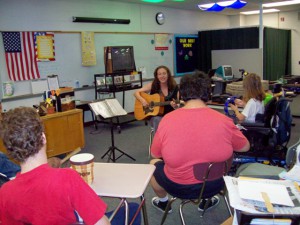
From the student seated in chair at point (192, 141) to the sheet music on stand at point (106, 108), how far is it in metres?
1.62

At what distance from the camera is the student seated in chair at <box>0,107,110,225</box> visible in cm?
119

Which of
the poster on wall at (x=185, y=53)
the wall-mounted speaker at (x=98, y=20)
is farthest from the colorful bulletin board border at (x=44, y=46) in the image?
the poster on wall at (x=185, y=53)

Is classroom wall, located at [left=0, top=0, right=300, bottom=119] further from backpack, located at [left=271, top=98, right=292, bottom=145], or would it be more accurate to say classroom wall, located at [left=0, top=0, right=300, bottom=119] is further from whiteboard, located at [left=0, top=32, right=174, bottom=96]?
backpack, located at [left=271, top=98, right=292, bottom=145]

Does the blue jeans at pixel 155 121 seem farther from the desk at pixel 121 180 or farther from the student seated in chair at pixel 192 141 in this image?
the desk at pixel 121 180

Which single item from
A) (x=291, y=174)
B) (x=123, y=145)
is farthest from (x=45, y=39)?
(x=291, y=174)

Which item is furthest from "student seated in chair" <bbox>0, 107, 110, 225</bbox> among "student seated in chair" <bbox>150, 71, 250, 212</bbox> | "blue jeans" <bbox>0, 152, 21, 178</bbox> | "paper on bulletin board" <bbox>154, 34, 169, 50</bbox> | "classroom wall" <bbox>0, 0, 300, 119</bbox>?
"paper on bulletin board" <bbox>154, 34, 169, 50</bbox>

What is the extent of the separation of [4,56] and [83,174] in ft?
13.5

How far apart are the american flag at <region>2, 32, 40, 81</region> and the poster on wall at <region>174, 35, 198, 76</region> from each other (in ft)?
12.8

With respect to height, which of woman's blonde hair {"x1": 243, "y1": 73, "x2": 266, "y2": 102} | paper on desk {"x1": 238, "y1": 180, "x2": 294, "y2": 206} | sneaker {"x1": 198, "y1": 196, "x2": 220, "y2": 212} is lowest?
sneaker {"x1": 198, "y1": 196, "x2": 220, "y2": 212}

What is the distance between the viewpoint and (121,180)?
180cm

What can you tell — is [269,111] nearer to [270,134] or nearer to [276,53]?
[270,134]

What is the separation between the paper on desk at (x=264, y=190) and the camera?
1219mm

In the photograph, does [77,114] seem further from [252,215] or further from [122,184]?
[252,215]

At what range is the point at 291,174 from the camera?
158cm
